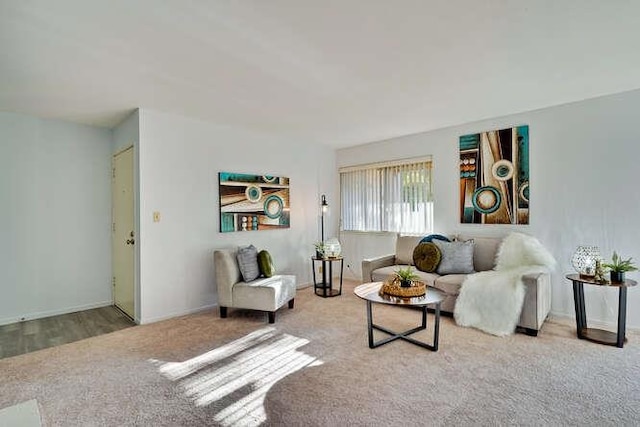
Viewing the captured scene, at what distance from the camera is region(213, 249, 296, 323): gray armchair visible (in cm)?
358

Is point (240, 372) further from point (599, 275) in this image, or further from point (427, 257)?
point (599, 275)

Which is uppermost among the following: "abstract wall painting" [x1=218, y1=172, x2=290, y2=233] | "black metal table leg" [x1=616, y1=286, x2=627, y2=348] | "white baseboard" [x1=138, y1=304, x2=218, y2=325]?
"abstract wall painting" [x1=218, y1=172, x2=290, y2=233]

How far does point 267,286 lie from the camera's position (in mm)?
3590

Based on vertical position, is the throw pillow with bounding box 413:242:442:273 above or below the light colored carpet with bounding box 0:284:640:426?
above

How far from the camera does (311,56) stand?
7.95 ft

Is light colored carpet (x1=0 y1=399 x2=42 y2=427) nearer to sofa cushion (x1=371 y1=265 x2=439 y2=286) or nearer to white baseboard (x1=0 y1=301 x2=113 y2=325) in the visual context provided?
white baseboard (x1=0 y1=301 x2=113 y2=325)

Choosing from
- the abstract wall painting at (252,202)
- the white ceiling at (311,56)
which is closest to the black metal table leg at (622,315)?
the white ceiling at (311,56)

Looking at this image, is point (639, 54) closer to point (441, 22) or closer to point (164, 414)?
point (441, 22)

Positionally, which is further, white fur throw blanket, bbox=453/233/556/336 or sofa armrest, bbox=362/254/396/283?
sofa armrest, bbox=362/254/396/283

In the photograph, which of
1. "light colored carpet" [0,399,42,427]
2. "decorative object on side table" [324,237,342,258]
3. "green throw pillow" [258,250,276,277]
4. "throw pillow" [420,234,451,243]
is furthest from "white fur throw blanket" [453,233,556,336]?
"light colored carpet" [0,399,42,427]

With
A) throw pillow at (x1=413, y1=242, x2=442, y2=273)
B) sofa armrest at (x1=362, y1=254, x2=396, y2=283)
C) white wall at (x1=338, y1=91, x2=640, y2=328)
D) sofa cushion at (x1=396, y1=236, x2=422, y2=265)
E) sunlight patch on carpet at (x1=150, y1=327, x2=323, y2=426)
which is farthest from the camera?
sofa cushion at (x1=396, y1=236, x2=422, y2=265)

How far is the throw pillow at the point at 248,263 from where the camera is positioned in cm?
382

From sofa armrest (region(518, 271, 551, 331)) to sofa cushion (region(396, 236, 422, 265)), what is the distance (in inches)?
62.1

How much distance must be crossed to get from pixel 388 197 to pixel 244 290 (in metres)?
2.77
